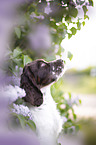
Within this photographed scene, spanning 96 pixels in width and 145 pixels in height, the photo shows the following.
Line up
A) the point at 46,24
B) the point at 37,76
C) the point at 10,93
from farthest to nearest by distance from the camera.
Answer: the point at 46,24 → the point at 37,76 → the point at 10,93

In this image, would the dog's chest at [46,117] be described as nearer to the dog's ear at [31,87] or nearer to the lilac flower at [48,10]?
the dog's ear at [31,87]

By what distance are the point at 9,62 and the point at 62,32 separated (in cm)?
48

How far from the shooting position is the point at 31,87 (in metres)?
0.91

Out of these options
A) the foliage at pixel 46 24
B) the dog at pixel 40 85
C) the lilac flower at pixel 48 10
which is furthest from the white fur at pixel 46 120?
the lilac flower at pixel 48 10

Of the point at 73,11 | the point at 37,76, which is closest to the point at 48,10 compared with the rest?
the point at 73,11

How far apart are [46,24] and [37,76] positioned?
0.45 m

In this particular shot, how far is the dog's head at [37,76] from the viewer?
905mm

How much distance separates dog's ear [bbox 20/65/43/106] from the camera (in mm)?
904

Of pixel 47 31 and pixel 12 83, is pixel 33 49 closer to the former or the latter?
pixel 47 31

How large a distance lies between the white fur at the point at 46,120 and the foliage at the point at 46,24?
0.13 m

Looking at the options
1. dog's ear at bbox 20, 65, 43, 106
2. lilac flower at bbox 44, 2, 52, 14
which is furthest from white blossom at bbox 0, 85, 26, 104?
lilac flower at bbox 44, 2, 52, 14

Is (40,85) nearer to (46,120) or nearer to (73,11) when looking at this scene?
(46,120)

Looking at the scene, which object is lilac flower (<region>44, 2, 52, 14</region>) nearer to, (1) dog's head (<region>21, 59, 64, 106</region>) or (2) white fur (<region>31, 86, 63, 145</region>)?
(1) dog's head (<region>21, 59, 64, 106</region>)

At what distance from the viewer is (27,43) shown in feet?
4.22
